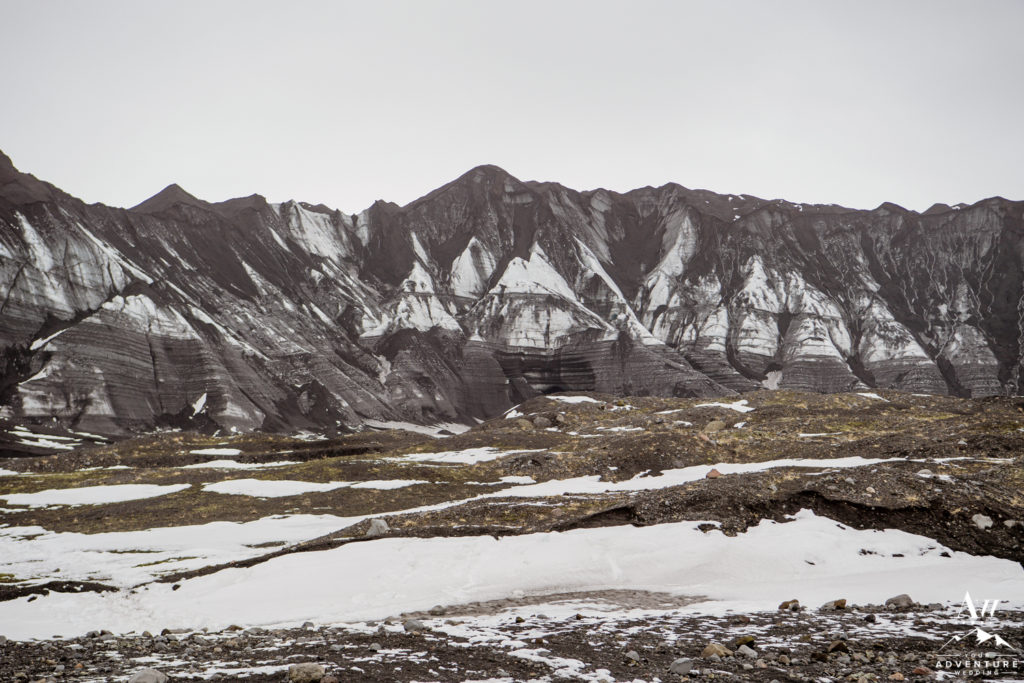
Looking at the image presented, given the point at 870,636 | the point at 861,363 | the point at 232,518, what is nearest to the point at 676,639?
the point at 870,636

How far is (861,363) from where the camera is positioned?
196m

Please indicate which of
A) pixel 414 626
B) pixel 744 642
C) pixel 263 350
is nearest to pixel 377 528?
pixel 414 626

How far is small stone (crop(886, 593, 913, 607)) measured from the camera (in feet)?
48.8

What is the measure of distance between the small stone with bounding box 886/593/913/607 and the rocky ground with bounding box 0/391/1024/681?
149 mm

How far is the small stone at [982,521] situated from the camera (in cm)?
2016

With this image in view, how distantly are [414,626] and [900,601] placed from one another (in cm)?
1076

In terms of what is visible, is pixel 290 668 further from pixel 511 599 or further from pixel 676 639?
pixel 511 599

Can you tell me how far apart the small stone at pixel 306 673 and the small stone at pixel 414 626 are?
3.84 m

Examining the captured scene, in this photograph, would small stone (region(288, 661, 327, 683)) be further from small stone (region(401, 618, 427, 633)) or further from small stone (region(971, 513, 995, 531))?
small stone (region(971, 513, 995, 531))

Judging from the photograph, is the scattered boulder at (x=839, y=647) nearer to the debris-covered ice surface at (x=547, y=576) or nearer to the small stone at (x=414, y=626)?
the debris-covered ice surface at (x=547, y=576)

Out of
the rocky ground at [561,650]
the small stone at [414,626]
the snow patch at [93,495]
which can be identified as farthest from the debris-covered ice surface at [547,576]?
the snow patch at [93,495]

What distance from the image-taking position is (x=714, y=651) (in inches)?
450

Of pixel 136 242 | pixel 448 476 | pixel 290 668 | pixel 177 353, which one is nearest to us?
pixel 290 668

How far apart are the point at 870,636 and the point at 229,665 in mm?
11468
